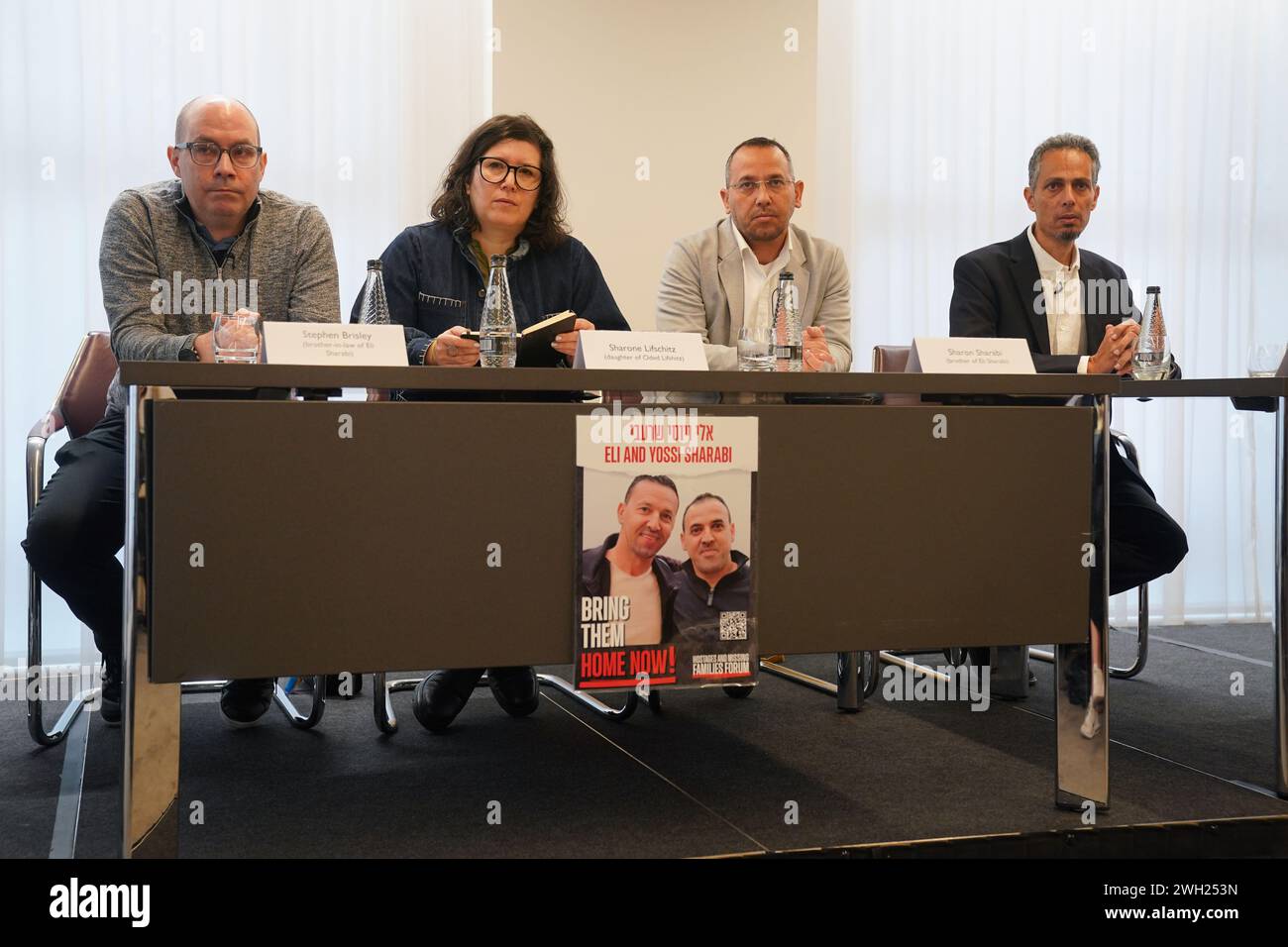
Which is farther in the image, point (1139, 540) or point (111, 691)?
point (1139, 540)

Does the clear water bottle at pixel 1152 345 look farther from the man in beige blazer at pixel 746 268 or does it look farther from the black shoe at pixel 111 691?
the black shoe at pixel 111 691

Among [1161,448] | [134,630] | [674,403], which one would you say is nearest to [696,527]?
[674,403]

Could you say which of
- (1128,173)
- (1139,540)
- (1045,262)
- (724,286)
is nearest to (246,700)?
(724,286)

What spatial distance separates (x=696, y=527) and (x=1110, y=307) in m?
1.68

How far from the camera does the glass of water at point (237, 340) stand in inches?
62.1

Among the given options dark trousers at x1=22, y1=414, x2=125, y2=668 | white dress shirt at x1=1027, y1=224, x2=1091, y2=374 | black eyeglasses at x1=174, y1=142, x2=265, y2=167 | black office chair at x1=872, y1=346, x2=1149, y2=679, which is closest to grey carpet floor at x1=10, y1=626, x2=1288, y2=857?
black office chair at x1=872, y1=346, x2=1149, y2=679

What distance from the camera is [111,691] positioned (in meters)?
2.38

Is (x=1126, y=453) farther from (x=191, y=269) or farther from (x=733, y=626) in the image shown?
(x=191, y=269)

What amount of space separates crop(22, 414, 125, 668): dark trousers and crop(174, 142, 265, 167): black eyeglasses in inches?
20.7

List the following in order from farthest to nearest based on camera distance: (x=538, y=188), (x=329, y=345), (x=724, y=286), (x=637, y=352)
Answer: (x=724, y=286) < (x=538, y=188) < (x=637, y=352) < (x=329, y=345)

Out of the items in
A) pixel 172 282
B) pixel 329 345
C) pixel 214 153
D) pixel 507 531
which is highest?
pixel 214 153

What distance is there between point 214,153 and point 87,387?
2.17 ft

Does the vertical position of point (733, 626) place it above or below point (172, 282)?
below

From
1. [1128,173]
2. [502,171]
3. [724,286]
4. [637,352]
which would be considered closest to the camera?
[637,352]
